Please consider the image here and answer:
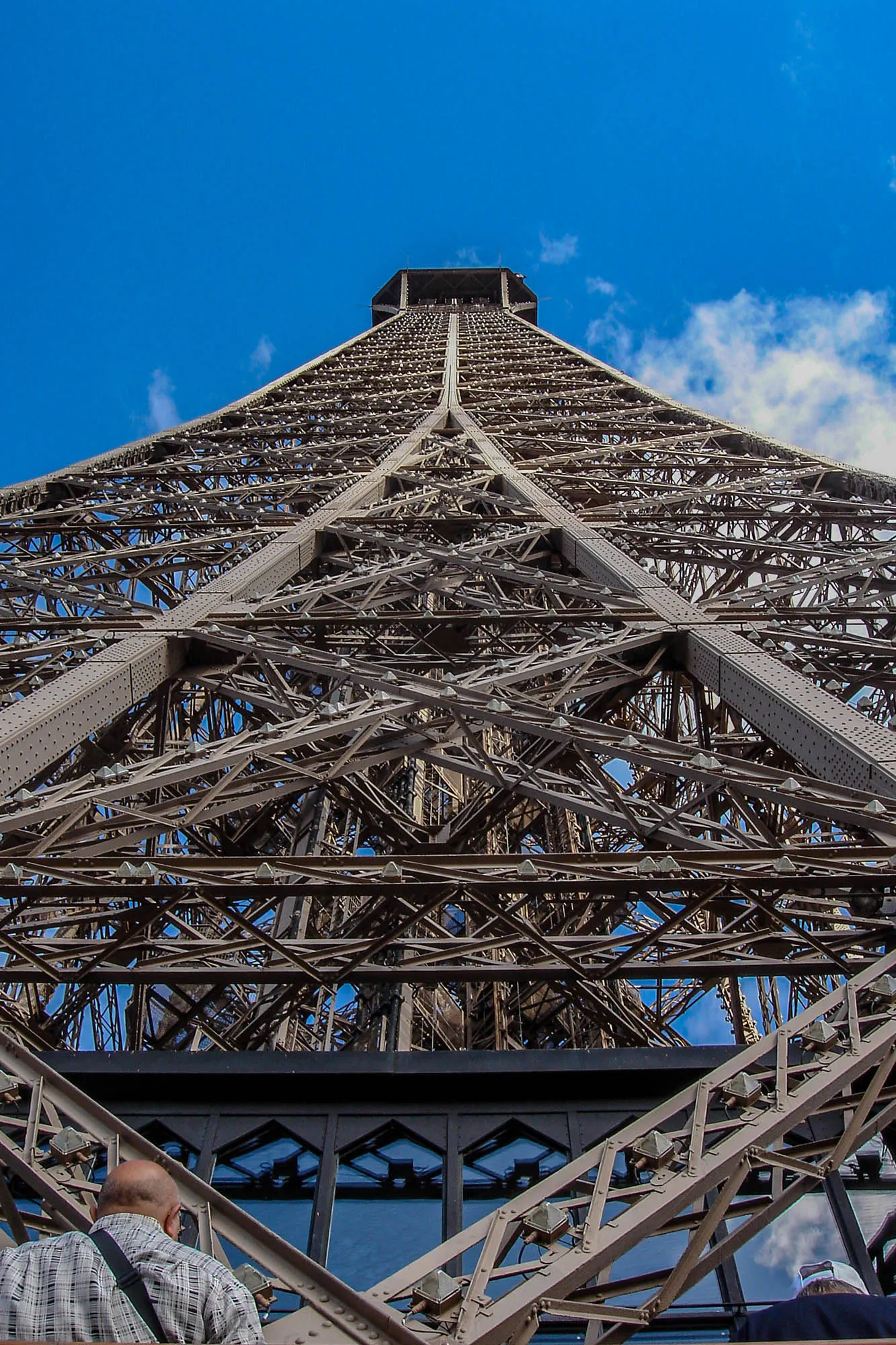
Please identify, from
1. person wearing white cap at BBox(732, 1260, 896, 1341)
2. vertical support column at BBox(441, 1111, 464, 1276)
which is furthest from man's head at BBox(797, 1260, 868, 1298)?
vertical support column at BBox(441, 1111, 464, 1276)

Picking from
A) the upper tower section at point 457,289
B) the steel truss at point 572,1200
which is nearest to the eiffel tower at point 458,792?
the steel truss at point 572,1200

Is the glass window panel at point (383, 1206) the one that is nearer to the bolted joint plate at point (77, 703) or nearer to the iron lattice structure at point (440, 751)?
the iron lattice structure at point (440, 751)

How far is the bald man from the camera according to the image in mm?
2912

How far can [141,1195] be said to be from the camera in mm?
3273

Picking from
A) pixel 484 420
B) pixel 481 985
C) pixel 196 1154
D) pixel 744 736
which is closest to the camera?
pixel 196 1154

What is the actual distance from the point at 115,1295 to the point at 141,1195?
344 millimetres

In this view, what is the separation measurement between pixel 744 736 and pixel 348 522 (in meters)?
7.07

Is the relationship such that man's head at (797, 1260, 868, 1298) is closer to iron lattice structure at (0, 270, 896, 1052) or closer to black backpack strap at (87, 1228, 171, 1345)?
black backpack strap at (87, 1228, 171, 1345)

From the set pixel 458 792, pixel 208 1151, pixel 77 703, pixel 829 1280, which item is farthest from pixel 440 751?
pixel 458 792

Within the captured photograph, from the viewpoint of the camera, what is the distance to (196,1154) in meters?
5.84

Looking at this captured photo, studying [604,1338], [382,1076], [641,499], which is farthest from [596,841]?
[604,1338]

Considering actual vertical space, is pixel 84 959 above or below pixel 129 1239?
above

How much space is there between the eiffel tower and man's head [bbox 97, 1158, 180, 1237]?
24.1 inches

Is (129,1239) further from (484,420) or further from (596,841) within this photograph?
(484,420)
